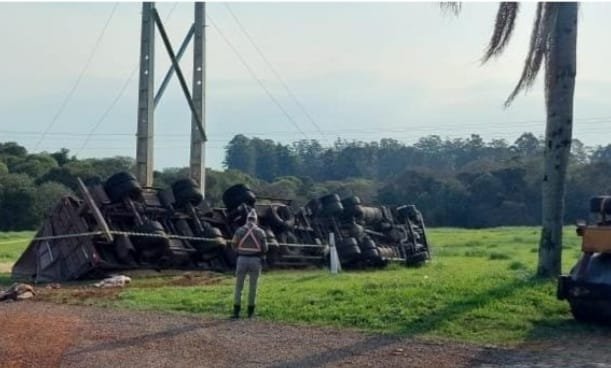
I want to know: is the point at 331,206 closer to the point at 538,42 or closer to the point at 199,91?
the point at 199,91

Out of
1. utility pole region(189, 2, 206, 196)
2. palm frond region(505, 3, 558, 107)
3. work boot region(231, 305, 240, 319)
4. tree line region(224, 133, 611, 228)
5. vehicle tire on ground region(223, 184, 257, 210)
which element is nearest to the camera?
work boot region(231, 305, 240, 319)

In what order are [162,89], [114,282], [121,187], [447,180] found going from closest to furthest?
[114,282] < [121,187] < [162,89] < [447,180]

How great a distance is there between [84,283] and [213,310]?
622cm

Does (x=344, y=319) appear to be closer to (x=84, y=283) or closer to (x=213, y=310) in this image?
(x=213, y=310)

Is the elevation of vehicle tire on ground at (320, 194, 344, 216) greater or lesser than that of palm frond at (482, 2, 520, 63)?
lesser

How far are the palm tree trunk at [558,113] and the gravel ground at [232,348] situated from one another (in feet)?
14.7

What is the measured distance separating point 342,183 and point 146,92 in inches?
Answer: 1638

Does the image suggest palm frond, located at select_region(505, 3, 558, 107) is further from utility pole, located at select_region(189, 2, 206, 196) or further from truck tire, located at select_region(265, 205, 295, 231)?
utility pole, located at select_region(189, 2, 206, 196)

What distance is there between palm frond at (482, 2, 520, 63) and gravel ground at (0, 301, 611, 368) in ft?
19.6

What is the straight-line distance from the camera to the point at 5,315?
14.2 meters

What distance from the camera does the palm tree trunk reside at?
54.7 ft

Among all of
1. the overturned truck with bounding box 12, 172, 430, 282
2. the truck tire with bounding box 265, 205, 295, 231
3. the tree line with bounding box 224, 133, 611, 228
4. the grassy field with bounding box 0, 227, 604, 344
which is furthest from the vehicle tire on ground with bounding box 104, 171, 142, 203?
the tree line with bounding box 224, 133, 611, 228

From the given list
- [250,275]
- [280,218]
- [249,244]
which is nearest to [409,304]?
[250,275]

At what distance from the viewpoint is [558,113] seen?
1675 centimetres
